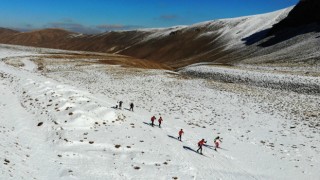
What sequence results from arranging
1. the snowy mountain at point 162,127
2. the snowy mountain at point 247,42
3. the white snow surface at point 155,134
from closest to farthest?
the white snow surface at point 155,134 < the snowy mountain at point 162,127 < the snowy mountain at point 247,42

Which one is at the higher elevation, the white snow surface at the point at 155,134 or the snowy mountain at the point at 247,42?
the snowy mountain at the point at 247,42

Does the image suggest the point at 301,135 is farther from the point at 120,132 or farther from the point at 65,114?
the point at 65,114

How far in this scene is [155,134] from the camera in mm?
25797

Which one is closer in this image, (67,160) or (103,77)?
(67,160)


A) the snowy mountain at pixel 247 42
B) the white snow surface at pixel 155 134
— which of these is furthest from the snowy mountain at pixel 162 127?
the snowy mountain at pixel 247 42

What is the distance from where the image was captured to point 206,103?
3966 cm

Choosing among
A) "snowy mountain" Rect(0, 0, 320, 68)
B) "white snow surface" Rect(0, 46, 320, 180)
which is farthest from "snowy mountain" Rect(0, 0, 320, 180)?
"snowy mountain" Rect(0, 0, 320, 68)

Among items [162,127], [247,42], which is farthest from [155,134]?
[247,42]

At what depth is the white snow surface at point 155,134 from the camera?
19.3 meters

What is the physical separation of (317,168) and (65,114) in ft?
66.4

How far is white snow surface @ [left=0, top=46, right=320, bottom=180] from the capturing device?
19.3 meters

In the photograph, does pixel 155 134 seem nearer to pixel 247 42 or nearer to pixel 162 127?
pixel 162 127

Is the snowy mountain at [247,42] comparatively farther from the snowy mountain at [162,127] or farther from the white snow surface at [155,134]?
the white snow surface at [155,134]

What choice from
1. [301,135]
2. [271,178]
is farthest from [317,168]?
[301,135]
